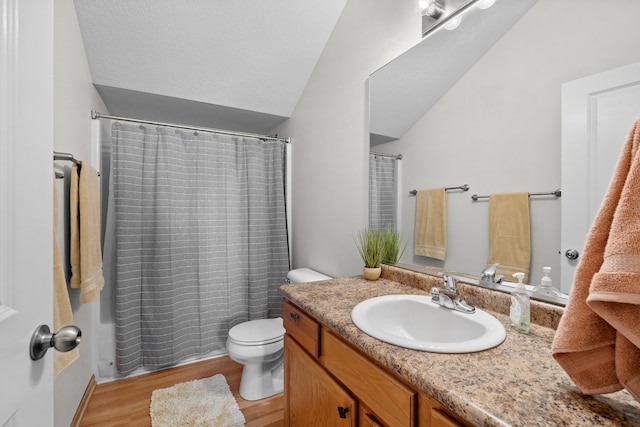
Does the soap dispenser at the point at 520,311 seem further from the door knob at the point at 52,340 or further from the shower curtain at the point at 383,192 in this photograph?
the door knob at the point at 52,340

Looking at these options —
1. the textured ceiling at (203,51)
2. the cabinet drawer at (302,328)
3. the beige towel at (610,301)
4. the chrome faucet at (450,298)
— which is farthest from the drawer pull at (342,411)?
the textured ceiling at (203,51)

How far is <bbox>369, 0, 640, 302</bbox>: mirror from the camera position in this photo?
868 mm

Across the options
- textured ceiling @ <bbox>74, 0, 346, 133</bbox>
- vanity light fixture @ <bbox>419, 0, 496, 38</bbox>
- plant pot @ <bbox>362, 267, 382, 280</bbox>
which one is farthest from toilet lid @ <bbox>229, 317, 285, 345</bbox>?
vanity light fixture @ <bbox>419, 0, 496, 38</bbox>

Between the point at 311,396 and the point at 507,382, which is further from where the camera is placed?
the point at 311,396

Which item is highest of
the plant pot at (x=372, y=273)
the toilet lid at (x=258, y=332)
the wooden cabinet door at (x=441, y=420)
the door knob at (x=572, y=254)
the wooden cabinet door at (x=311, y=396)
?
the door knob at (x=572, y=254)

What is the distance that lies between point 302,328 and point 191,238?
1403 millimetres

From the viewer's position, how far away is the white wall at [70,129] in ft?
4.15

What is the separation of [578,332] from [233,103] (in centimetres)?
241

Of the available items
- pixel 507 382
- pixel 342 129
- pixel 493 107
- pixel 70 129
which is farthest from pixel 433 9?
pixel 70 129

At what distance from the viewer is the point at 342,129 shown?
72.9 inches

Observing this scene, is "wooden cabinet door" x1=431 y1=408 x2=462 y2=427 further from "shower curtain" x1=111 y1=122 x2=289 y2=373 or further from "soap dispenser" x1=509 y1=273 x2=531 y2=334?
"shower curtain" x1=111 y1=122 x2=289 y2=373

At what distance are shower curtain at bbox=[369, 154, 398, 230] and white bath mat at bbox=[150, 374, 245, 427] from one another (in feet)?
4.57

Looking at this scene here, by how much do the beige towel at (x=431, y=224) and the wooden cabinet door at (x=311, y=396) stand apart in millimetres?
722

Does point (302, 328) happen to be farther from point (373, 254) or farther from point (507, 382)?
point (507, 382)
